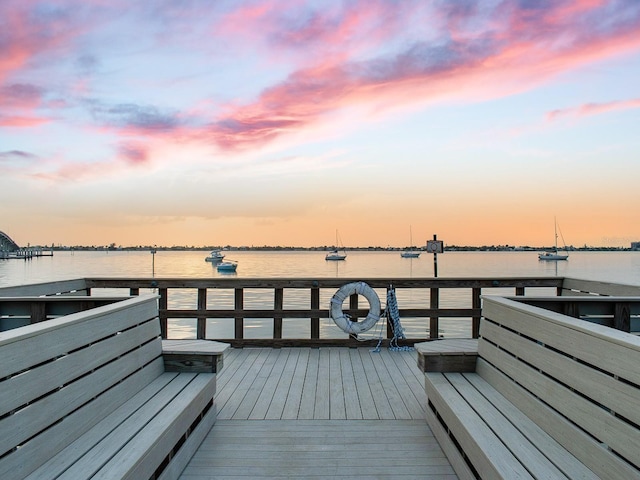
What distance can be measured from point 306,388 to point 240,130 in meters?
9.99

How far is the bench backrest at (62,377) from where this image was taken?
1.57m

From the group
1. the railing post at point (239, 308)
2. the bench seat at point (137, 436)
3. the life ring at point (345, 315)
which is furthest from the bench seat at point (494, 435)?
the railing post at point (239, 308)

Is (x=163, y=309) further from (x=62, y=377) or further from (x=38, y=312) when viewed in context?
(x=62, y=377)

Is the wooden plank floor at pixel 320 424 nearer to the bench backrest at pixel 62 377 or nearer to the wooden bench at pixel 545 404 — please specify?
the wooden bench at pixel 545 404

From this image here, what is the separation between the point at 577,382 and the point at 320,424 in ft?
5.95

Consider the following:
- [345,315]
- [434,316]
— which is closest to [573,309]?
[434,316]

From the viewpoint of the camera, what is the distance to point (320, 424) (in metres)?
3.09

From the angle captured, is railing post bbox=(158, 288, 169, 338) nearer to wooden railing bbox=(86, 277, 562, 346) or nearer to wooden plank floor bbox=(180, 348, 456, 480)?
wooden railing bbox=(86, 277, 562, 346)

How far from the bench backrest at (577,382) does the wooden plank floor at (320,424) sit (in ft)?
2.27

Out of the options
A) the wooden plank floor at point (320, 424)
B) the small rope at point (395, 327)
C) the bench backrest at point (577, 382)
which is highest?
the bench backrest at point (577, 382)

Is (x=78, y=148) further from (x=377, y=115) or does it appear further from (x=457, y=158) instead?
(x=457, y=158)

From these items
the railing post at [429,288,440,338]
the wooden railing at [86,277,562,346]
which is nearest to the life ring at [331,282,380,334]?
the wooden railing at [86,277,562,346]

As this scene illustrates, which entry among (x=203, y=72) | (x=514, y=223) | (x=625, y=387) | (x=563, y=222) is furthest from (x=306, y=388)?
(x=563, y=222)

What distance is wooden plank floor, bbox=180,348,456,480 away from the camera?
8.15ft
